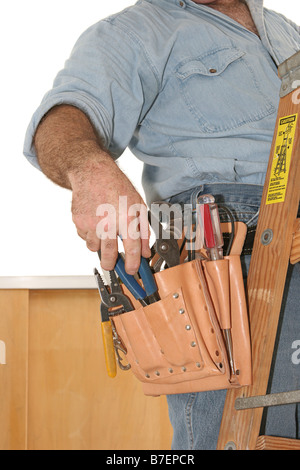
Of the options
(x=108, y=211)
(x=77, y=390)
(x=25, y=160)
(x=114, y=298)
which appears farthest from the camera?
(x=25, y=160)

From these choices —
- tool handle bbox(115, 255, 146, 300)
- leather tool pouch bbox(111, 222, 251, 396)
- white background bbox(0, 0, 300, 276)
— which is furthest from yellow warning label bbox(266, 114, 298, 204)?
white background bbox(0, 0, 300, 276)

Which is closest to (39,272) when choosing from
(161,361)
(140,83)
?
(140,83)

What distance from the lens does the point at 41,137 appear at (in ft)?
2.94

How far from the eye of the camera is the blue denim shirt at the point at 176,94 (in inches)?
37.5

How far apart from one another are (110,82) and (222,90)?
0.19 m

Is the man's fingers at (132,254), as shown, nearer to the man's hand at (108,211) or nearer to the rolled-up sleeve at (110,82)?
the man's hand at (108,211)

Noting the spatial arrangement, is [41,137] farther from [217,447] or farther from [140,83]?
[217,447]

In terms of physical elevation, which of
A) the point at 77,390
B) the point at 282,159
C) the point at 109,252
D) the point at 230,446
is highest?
the point at 282,159

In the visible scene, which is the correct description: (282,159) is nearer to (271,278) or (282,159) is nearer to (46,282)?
(271,278)

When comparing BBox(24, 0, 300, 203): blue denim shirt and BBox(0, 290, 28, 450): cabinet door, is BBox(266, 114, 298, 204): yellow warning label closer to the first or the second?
BBox(24, 0, 300, 203): blue denim shirt

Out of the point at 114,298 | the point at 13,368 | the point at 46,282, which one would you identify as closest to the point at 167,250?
the point at 114,298

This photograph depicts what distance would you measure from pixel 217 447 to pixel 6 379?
44.6 inches

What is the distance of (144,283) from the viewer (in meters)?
0.82

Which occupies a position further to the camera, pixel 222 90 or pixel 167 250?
pixel 222 90
